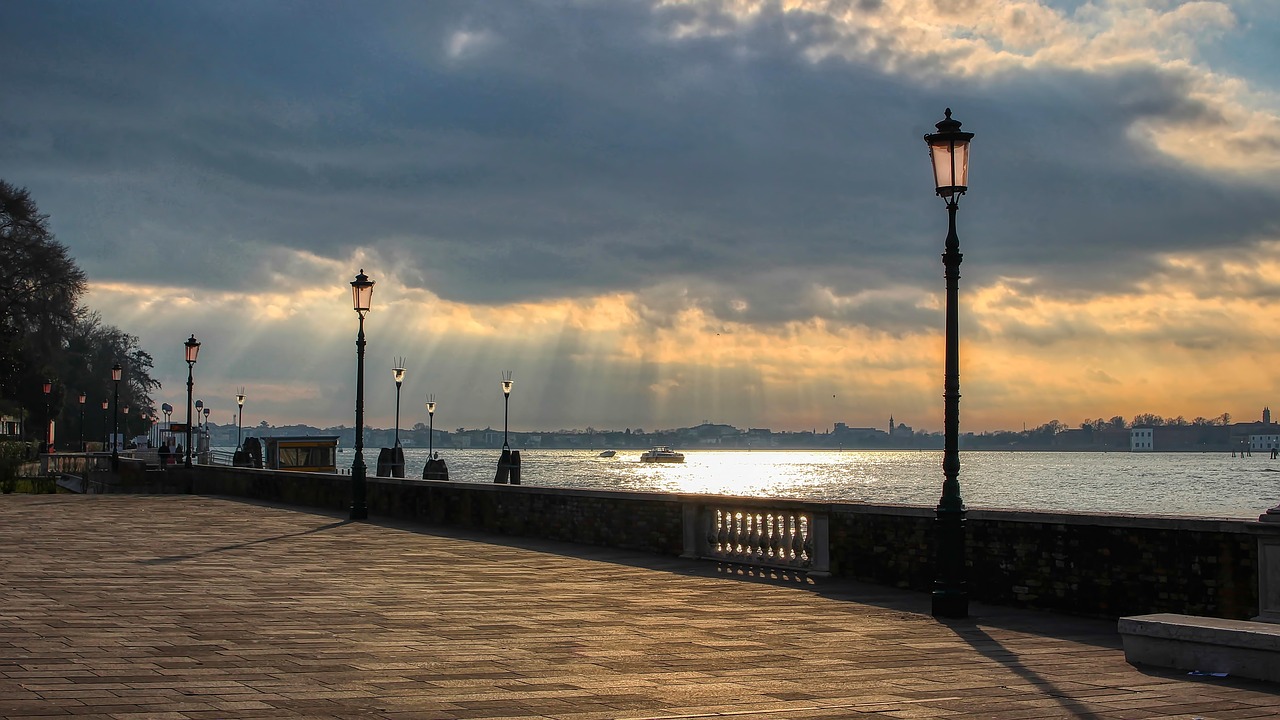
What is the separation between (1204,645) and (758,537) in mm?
8766

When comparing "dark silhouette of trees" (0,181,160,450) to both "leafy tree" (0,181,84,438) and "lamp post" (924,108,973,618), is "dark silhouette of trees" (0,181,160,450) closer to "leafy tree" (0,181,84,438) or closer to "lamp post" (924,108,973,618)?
"leafy tree" (0,181,84,438)

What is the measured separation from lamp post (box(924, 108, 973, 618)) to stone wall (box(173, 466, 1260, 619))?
3.05ft

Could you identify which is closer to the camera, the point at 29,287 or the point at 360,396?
the point at 360,396

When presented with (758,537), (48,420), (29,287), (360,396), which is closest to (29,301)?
(29,287)

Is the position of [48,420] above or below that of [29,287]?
below

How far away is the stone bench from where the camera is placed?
9.12 meters

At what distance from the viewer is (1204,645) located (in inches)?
372

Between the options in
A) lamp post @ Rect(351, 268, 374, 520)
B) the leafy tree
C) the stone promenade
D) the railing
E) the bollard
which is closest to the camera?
the stone promenade

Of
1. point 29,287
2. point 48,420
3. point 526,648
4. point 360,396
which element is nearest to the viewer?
point 526,648

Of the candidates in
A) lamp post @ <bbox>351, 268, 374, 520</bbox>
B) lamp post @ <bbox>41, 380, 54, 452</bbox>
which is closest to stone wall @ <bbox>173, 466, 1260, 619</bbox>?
lamp post @ <bbox>351, 268, 374, 520</bbox>

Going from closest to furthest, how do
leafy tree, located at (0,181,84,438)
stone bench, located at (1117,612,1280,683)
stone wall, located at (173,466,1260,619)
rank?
stone bench, located at (1117,612,1280,683) < stone wall, located at (173,466,1260,619) < leafy tree, located at (0,181,84,438)

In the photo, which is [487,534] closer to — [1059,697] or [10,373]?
[1059,697]

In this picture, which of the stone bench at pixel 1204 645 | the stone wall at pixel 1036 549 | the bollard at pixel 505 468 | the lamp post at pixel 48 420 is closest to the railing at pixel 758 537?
the stone wall at pixel 1036 549

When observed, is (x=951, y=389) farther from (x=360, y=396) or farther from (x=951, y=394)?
(x=360, y=396)
